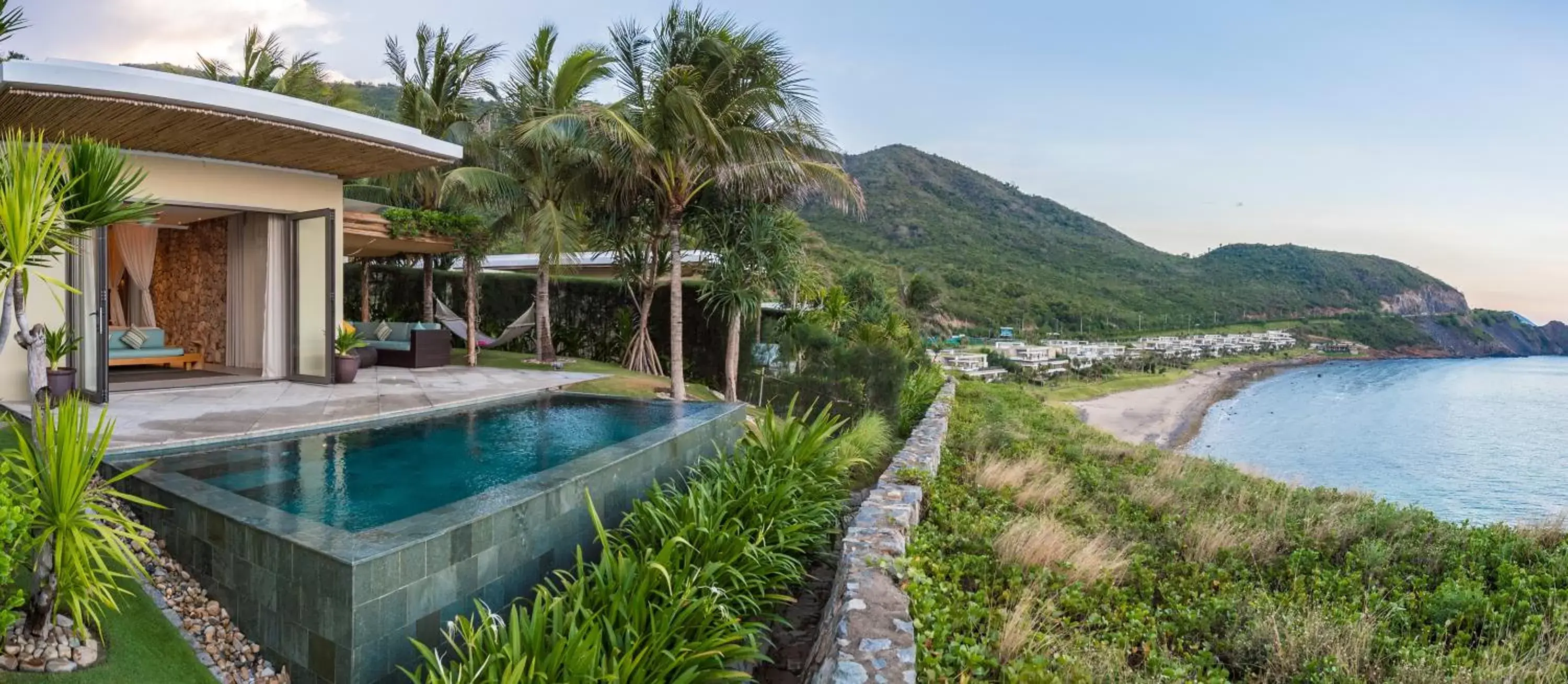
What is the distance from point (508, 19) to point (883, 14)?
9187 millimetres

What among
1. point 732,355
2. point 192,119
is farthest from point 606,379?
point 192,119

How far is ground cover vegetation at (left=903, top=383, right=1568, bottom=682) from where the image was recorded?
10.9 ft

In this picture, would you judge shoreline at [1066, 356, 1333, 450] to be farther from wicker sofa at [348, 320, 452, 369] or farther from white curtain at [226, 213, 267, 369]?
white curtain at [226, 213, 267, 369]

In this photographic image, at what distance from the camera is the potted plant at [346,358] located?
920 cm

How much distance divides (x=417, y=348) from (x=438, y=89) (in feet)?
17.2

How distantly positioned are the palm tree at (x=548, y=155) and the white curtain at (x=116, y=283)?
18.6 ft

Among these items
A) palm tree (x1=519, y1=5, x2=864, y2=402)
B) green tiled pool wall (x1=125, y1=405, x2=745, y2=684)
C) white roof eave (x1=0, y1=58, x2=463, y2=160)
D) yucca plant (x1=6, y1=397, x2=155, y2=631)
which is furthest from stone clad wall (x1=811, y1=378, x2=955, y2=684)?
white roof eave (x1=0, y1=58, x2=463, y2=160)

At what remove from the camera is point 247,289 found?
33.5 ft

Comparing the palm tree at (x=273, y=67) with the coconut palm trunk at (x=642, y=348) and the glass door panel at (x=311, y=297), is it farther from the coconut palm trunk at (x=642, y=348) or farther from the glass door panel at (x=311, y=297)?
the coconut palm trunk at (x=642, y=348)

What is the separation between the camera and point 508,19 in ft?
54.4

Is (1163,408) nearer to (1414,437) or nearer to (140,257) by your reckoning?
(1414,437)

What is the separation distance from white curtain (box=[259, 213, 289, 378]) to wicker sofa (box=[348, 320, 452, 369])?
6.01ft

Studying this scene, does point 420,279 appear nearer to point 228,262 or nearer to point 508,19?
point 508,19

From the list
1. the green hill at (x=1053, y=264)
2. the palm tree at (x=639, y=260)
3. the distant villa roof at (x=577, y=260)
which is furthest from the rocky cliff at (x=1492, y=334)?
the palm tree at (x=639, y=260)
